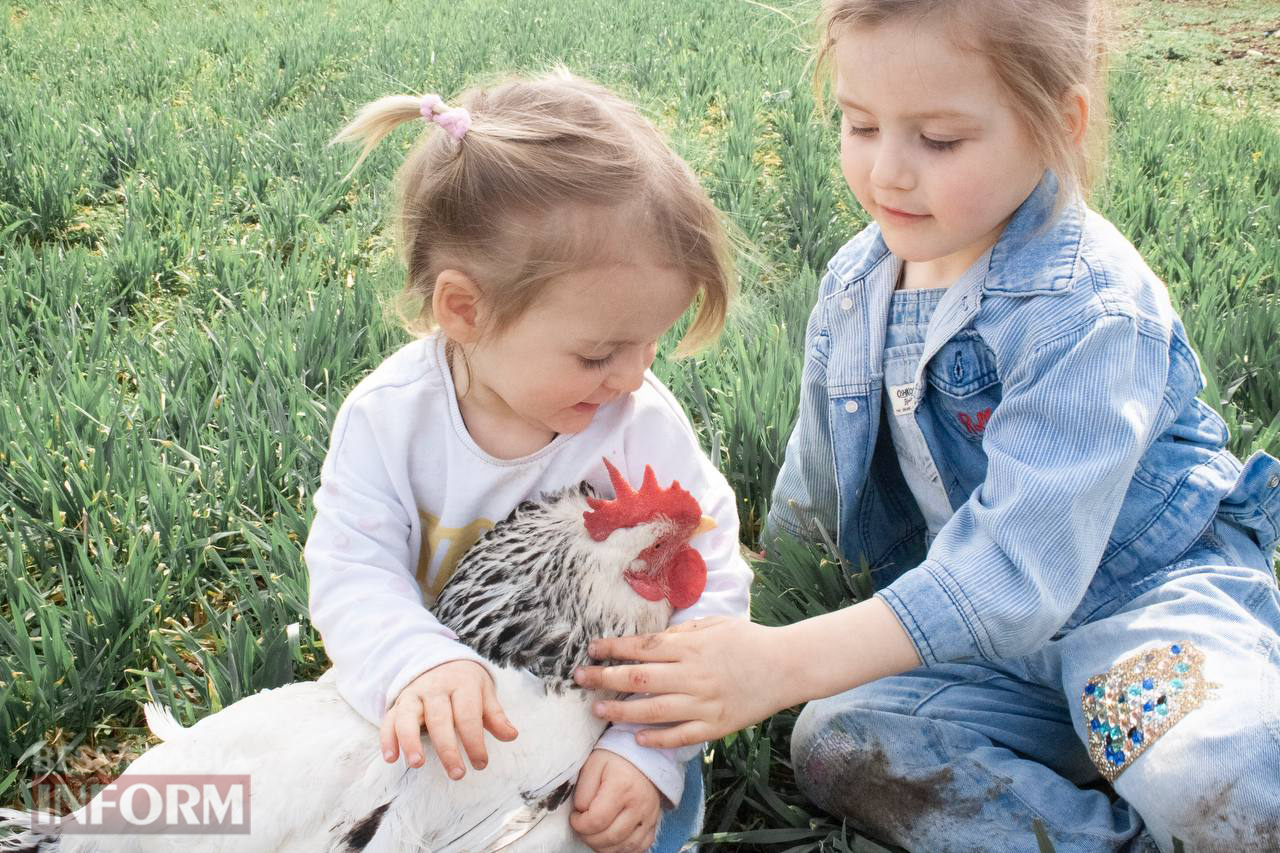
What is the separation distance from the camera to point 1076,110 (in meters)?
1.72

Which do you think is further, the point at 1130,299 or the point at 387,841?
the point at 1130,299

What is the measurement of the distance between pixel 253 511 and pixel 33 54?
5601 millimetres

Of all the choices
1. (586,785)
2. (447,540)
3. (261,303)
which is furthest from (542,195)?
(261,303)

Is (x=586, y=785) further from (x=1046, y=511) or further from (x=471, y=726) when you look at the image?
(x=1046, y=511)

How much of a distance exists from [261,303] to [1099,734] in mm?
2470

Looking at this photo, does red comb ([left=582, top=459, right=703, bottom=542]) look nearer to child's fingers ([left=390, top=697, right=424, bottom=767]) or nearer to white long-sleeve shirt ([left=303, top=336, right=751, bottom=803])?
white long-sleeve shirt ([left=303, top=336, right=751, bottom=803])

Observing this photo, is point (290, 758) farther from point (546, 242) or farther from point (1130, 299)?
point (1130, 299)

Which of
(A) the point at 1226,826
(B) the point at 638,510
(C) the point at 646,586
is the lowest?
(A) the point at 1226,826

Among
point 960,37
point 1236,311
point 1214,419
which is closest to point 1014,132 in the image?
point 960,37

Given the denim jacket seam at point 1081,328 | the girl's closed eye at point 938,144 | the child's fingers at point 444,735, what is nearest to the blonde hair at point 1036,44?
the girl's closed eye at point 938,144

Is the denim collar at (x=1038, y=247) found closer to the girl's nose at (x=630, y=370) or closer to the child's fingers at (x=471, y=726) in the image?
the girl's nose at (x=630, y=370)

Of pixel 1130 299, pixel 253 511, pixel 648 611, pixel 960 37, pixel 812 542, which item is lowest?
pixel 812 542

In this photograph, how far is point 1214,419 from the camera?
1.92 m

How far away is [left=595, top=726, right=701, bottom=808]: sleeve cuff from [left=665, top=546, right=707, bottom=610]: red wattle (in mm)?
205
